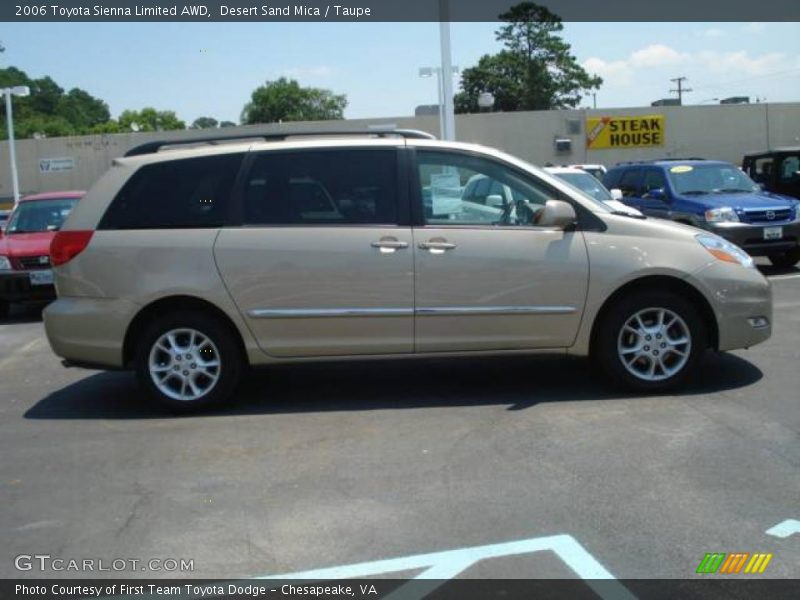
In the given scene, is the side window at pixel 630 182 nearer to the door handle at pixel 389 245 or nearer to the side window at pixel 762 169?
the side window at pixel 762 169

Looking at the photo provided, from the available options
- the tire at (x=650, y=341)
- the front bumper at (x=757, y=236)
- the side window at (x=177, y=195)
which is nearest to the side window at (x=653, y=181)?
the front bumper at (x=757, y=236)


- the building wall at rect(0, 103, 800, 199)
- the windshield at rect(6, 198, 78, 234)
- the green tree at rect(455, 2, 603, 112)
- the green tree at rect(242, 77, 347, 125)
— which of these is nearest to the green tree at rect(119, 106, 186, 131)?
the green tree at rect(242, 77, 347, 125)

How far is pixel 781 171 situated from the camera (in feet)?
51.6

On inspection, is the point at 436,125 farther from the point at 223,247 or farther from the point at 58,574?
the point at 58,574

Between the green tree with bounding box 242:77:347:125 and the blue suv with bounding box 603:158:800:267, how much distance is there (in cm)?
8958

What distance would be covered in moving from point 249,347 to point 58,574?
8.10ft

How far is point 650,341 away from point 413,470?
221 cm

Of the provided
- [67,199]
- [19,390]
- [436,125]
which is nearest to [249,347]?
[19,390]

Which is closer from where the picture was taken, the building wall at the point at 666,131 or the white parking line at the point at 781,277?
the white parking line at the point at 781,277

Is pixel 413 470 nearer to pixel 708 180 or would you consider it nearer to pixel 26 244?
pixel 26 244

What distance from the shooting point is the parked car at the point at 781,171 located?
51.1 feet

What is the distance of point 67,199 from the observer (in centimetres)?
1297

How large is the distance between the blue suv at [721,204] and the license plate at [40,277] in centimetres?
880

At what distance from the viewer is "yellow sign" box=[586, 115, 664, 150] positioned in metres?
37.8
